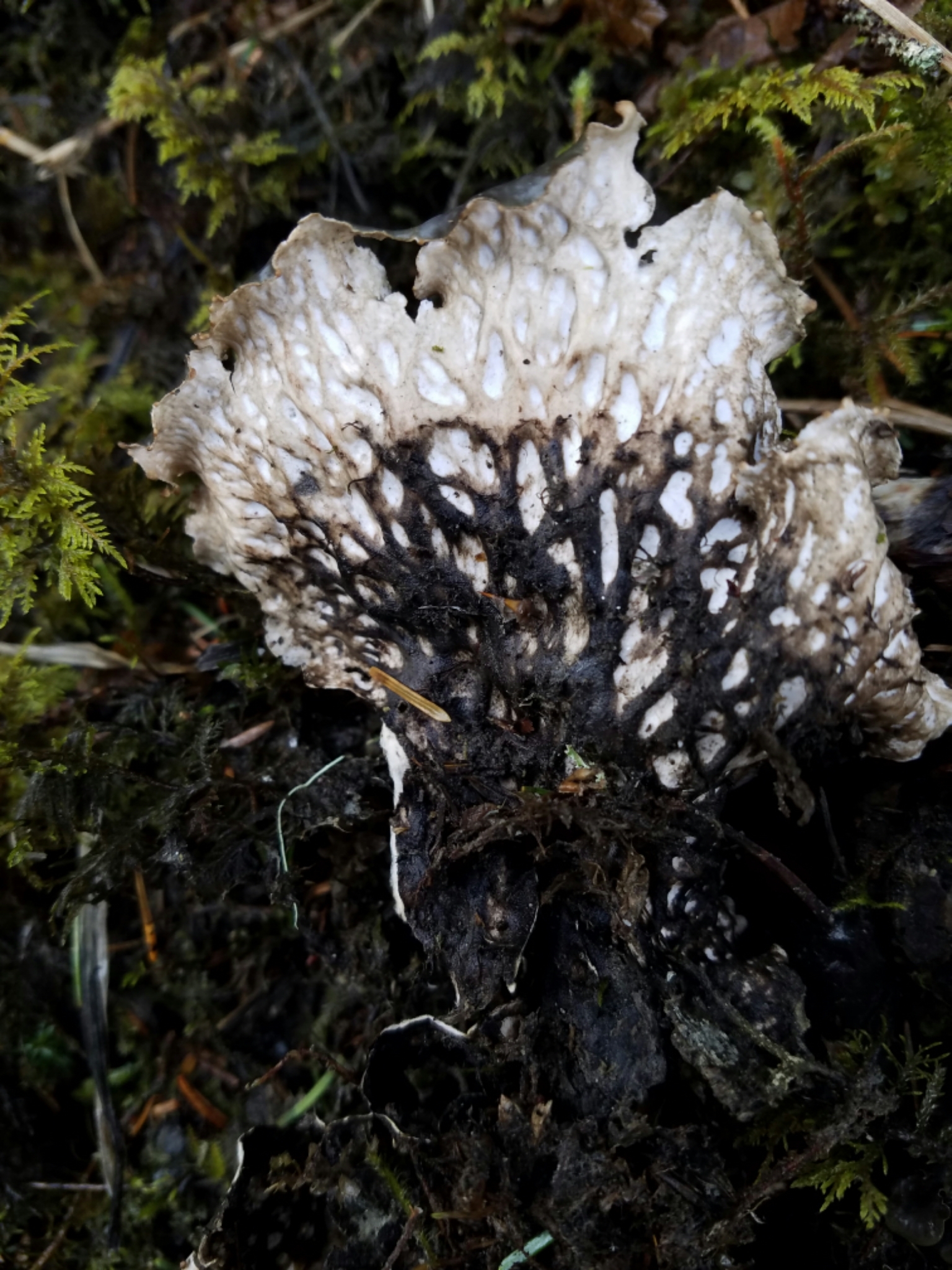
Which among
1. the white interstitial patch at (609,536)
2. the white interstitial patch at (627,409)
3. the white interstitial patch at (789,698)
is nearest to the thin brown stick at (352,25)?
the white interstitial patch at (627,409)

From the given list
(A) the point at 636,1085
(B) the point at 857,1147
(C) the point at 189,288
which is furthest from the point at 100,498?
(B) the point at 857,1147

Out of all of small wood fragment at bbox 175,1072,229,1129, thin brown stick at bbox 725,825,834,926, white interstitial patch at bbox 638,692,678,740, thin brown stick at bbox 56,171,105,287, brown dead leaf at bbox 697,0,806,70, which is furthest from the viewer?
thin brown stick at bbox 56,171,105,287

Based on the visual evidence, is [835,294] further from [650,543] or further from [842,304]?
[650,543]

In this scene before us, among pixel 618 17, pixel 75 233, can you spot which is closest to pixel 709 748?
pixel 618 17

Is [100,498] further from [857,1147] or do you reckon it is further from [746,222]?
[857,1147]

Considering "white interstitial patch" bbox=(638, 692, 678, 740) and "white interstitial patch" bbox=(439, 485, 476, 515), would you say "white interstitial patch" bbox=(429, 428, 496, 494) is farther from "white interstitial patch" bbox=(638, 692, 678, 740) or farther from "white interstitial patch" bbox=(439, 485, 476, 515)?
"white interstitial patch" bbox=(638, 692, 678, 740)

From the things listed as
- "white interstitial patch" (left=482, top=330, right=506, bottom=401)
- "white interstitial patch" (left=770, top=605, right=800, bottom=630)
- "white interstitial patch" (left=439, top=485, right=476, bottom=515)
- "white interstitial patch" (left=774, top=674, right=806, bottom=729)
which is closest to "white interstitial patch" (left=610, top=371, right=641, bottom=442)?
"white interstitial patch" (left=482, top=330, right=506, bottom=401)
